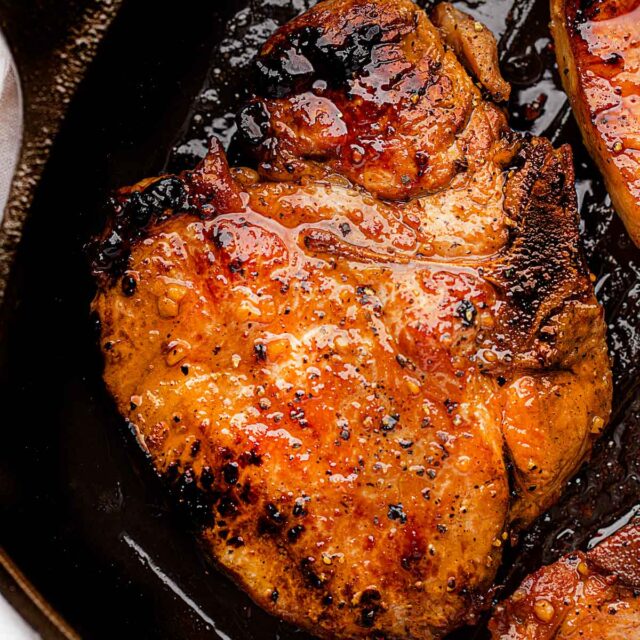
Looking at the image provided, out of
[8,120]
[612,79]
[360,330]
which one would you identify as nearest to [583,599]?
[360,330]

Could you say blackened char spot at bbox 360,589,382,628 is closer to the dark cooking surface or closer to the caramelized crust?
the dark cooking surface

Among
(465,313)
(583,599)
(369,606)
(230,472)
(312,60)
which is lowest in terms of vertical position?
(583,599)

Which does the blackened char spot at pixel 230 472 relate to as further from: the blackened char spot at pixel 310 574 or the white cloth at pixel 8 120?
the white cloth at pixel 8 120

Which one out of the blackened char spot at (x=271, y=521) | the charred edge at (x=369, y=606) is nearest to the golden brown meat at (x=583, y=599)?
the charred edge at (x=369, y=606)

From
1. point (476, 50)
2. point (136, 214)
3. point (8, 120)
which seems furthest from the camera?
Answer: point (8, 120)

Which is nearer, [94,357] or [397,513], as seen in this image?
[397,513]

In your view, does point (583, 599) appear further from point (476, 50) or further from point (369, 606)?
point (476, 50)

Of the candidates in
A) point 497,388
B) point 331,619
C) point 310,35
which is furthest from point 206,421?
point 310,35
